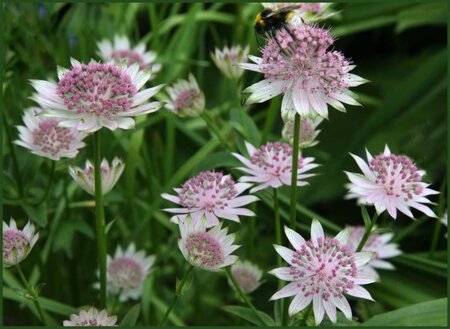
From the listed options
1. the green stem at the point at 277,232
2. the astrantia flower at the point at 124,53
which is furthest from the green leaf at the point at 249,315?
the astrantia flower at the point at 124,53

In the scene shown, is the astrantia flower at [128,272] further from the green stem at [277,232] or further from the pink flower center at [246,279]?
the green stem at [277,232]

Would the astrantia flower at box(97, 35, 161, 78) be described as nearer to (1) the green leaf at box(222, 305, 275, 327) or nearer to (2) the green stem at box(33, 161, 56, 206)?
(2) the green stem at box(33, 161, 56, 206)

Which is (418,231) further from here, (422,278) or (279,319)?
(279,319)

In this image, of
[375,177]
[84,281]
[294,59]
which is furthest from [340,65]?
[84,281]

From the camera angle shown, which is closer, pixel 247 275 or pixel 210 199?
pixel 210 199

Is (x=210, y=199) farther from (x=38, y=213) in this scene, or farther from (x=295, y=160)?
(x=38, y=213)

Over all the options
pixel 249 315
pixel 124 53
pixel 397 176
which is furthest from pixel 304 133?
pixel 124 53

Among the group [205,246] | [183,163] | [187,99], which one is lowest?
[205,246]

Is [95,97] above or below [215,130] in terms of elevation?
below

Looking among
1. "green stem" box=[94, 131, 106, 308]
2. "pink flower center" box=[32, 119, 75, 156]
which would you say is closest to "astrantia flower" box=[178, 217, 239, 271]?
"green stem" box=[94, 131, 106, 308]
